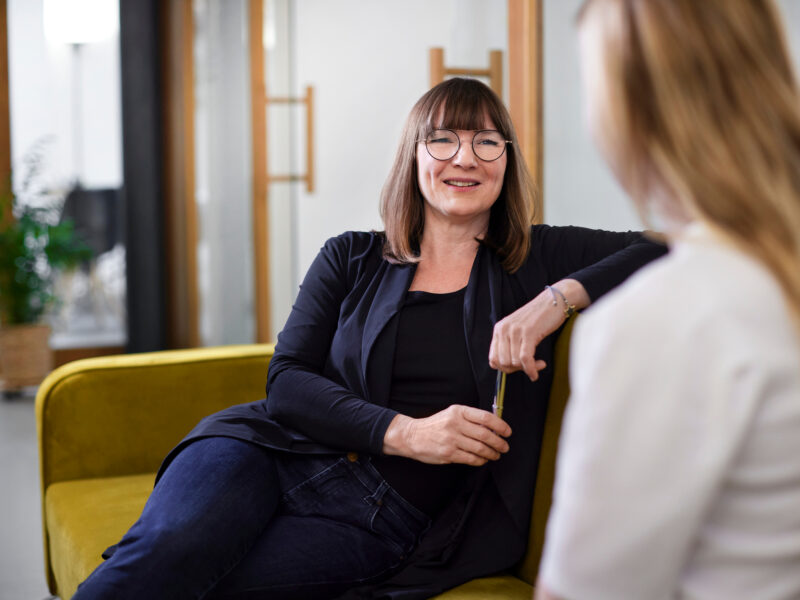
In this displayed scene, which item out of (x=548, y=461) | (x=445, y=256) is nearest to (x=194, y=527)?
(x=548, y=461)

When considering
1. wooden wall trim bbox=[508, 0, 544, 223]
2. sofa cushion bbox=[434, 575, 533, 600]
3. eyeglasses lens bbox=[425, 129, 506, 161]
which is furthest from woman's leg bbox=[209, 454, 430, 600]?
wooden wall trim bbox=[508, 0, 544, 223]

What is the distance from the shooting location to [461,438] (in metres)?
1.36

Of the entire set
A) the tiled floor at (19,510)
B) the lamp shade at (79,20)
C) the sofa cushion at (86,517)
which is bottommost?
the tiled floor at (19,510)

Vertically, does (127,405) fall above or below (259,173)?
below

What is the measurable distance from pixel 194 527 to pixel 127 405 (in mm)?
769

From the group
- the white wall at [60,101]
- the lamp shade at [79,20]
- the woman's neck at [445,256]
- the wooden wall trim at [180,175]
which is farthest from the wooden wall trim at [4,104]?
the woman's neck at [445,256]

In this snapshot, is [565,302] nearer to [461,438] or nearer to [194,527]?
[461,438]

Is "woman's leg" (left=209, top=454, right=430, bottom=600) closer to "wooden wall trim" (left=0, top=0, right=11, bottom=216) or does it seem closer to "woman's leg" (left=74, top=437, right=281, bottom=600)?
"woman's leg" (left=74, top=437, right=281, bottom=600)

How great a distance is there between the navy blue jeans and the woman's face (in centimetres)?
53

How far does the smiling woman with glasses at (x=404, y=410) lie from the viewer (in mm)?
1342

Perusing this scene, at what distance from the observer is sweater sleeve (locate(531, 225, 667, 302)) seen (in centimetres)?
143

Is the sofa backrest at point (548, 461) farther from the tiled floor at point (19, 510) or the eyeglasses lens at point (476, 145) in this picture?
the tiled floor at point (19, 510)

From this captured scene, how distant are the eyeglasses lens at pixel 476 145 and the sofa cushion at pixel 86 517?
97 centimetres

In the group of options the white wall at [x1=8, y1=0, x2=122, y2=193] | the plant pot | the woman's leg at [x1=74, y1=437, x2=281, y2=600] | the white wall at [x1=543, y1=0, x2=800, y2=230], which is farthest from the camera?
the white wall at [x1=8, y1=0, x2=122, y2=193]
